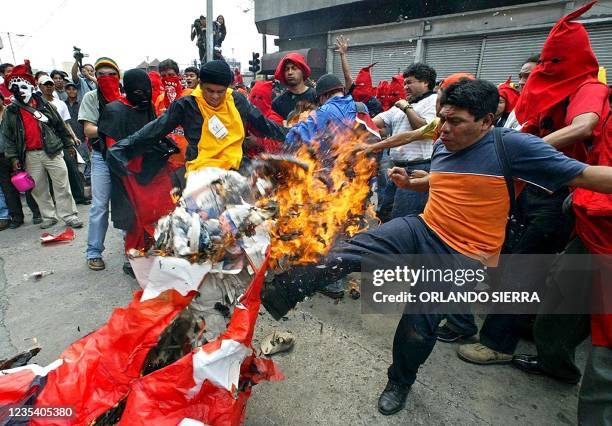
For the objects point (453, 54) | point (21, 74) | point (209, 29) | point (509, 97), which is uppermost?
point (209, 29)

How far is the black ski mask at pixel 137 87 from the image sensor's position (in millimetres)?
3648

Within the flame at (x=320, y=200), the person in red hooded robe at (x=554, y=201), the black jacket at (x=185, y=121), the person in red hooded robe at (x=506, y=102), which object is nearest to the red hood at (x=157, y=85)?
the black jacket at (x=185, y=121)

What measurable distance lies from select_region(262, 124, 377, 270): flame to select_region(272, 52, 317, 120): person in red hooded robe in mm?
1388

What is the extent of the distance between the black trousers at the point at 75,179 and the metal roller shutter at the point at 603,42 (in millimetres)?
13286

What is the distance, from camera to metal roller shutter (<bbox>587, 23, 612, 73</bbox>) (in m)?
9.64

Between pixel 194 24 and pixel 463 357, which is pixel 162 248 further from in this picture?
pixel 194 24

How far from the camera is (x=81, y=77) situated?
25.1ft

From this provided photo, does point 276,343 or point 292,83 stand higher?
point 292,83

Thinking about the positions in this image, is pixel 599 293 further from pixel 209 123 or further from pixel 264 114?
pixel 264 114

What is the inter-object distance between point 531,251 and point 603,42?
10.9m

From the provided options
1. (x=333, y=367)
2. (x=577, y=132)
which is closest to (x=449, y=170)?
(x=577, y=132)

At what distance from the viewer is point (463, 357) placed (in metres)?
2.75

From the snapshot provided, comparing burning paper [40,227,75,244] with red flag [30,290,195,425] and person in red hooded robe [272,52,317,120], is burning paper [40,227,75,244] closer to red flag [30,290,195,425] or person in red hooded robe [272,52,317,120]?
person in red hooded robe [272,52,317,120]

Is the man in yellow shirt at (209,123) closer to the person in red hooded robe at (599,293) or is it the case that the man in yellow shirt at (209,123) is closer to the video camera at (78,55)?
the person in red hooded robe at (599,293)
